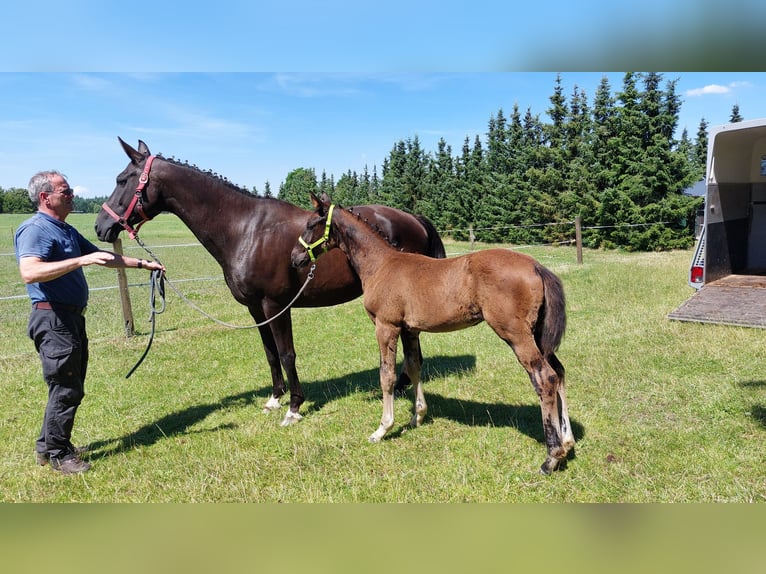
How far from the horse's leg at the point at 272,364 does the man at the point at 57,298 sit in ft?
5.30

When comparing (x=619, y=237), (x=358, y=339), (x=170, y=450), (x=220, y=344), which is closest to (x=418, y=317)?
(x=170, y=450)

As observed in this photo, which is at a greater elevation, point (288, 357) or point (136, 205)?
point (136, 205)

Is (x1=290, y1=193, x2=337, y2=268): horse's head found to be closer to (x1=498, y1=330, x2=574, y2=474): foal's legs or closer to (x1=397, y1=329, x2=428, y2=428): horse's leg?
(x1=397, y1=329, x2=428, y2=428): horse's leg

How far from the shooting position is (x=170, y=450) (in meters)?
4.29

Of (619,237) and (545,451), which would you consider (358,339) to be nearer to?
(545,451)

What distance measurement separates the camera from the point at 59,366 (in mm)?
3779

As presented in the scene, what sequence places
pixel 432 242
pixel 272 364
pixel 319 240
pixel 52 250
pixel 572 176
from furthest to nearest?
pixel 572 176, pixel 432 242, pixel 272 364, pixel 319 240, pixel 52 250

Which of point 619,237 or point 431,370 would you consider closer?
point 431,370

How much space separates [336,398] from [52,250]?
3111mm

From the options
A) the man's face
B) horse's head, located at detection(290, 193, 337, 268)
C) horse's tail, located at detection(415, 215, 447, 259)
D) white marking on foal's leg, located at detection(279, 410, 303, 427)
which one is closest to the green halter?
horse's head, located at detection(290, 193, 337, 268)

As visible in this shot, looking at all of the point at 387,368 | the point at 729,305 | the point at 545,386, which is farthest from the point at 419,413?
the point at 729,305

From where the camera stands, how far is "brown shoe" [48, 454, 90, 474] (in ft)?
12.8

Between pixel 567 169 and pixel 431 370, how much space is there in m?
27.2

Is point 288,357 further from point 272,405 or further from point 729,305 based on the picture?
point 729,305
